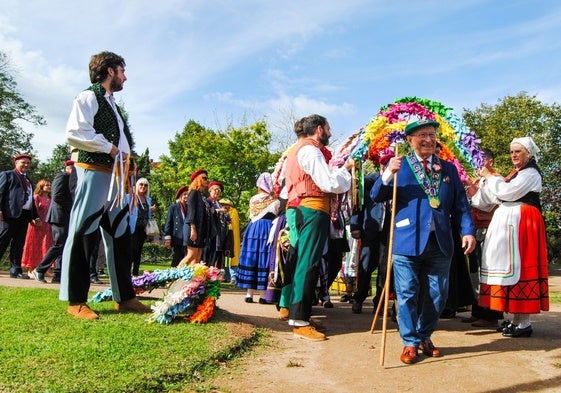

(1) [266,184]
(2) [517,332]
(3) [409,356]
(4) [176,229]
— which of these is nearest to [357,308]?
(2) [517,332]

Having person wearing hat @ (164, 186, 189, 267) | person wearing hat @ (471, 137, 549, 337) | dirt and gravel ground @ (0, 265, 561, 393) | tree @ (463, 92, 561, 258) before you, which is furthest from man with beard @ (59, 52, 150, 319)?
tree @ (463, 92, 561, 258)

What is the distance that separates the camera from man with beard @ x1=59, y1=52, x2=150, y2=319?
14.3ft

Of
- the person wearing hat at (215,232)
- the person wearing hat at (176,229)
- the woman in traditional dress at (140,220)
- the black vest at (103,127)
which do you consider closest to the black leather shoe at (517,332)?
the black vest at (103,127)

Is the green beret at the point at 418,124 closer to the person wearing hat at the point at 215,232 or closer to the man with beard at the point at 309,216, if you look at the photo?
the man with beard at the point at 309,216

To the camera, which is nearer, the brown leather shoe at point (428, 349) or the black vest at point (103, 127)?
the brown leather shoe at point (428, 349)

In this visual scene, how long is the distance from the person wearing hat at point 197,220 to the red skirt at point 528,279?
4.82 meters

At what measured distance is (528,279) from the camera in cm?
517

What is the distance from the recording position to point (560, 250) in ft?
82.0

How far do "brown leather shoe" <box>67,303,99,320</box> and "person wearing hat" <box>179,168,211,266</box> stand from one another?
3885mm

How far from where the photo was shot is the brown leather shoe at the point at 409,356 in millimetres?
4012

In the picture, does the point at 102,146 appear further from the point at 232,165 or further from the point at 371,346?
the point at 232,165

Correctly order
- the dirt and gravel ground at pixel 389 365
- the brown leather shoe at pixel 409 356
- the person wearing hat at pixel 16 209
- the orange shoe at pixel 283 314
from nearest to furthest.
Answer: the dirt and gravel ground at pixel 389 365 < the brown leather shoe at pixel 409 356 < the orange shoe at pixel 283 314 < the person wearing hat at pixel 16 209

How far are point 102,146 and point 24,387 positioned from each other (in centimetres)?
218

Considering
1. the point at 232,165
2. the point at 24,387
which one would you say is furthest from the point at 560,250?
the point at 24,387
